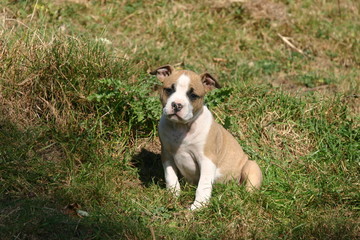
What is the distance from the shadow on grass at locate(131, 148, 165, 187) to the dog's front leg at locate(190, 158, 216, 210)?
2.59 feet

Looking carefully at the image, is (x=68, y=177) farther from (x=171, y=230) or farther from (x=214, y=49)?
(x=214, y=49)

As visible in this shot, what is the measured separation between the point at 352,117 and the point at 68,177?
160 inches

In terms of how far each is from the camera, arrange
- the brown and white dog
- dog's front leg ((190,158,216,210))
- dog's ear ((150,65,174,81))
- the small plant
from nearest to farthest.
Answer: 1. the brown and white dog
2. dog's front leg ((190,158,216,210))
3. dog's ear ((150,65,174,81))
4. the small plant

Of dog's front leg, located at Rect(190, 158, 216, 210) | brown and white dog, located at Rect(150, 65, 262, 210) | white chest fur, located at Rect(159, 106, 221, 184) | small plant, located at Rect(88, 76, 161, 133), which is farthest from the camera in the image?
small plant, located at Rect(88, 76, 161, 133)

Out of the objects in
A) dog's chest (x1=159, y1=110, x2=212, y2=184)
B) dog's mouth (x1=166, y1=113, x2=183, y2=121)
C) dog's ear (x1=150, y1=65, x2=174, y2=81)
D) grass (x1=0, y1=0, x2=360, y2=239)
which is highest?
dog's ear (x1=150, y1=65, x2=174, y2=81)

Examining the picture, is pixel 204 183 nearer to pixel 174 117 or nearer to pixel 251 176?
pixel 251 176

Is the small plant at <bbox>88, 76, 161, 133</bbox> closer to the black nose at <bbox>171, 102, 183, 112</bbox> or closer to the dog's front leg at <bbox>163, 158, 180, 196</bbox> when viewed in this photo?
the dog's front leg at <bbox>163, 158, 180, 196</bbox>

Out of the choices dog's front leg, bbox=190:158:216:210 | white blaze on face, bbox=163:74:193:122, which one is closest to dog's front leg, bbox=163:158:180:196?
dog's front leg, bbox=190:158:216:210

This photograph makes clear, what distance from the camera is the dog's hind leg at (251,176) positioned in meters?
6.03

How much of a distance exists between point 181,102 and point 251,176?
138 cm

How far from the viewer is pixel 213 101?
7016 millimetres

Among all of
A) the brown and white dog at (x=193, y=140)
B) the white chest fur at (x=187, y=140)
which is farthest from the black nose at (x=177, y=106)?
the white chest fur at (x=187, y=140)

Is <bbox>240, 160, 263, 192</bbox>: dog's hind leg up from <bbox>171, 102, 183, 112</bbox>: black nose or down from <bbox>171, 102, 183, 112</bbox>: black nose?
down

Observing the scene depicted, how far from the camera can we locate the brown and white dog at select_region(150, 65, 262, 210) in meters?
5.50
